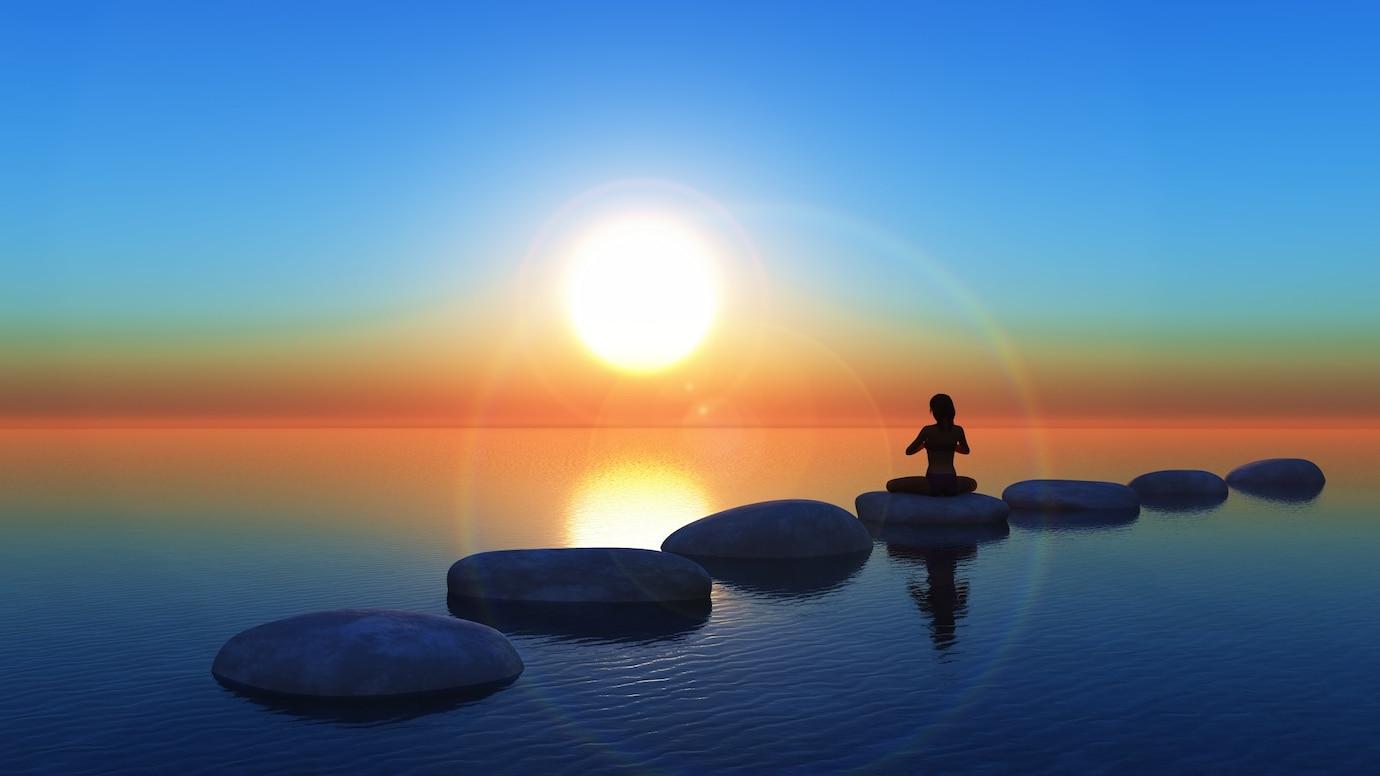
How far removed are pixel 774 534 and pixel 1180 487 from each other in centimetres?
2886

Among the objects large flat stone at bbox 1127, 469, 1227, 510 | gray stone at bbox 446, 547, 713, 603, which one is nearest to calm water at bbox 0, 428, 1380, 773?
gray stone at bbox 446, 547, 713, 603

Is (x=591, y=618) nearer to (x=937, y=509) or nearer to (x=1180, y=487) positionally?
(x=937, y=509)

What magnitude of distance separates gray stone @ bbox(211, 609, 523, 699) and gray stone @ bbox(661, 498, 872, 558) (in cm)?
1392

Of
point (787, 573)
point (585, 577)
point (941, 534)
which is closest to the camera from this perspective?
point (585, 577)

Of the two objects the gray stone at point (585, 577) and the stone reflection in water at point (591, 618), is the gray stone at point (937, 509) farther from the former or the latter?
the stone reflection in water at point (591, 618)

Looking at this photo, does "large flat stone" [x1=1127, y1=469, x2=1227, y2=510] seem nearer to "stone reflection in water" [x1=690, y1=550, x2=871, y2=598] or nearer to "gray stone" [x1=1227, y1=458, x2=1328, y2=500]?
"gray stone" [x1=1227, y1=458, x2=1328, y2=500]

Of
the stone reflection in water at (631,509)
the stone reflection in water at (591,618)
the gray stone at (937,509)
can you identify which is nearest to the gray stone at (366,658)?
the stone reflection in water at (591,618)

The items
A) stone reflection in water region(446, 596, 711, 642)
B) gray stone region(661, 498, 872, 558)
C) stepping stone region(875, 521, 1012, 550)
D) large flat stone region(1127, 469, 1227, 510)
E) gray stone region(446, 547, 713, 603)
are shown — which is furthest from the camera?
large flat stone region(1127, 469, 1227, 510)

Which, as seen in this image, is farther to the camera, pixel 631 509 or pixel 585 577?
pixel 631 509

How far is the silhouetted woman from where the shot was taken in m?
36.1

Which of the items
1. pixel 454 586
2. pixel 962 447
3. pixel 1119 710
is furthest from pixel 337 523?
pixel 1119 710

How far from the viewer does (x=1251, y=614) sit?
19.4 meters

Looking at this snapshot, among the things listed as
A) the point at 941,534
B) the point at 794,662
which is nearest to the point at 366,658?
the point at 794,662

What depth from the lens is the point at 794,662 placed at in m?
15.5
